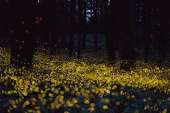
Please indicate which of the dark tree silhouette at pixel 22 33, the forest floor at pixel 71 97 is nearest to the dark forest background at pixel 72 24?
the dark tree silhouette at pixel 22 33

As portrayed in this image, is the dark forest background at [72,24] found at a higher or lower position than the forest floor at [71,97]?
higher

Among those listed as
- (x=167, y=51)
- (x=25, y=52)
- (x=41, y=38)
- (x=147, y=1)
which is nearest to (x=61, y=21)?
(x=41, y=38)

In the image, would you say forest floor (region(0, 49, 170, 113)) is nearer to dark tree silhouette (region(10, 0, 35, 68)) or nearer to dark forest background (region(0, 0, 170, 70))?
dark tree silhouette (region(10, 0, 35, 68))

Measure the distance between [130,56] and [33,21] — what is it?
9.49m

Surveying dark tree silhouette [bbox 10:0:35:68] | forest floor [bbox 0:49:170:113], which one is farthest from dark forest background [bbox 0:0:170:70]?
forest floor [bbox 0:49:170:113]

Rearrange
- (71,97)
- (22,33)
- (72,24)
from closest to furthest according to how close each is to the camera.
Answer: (71,97)
(22,33)
(72,24)

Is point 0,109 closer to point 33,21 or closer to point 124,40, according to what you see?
point 33,21

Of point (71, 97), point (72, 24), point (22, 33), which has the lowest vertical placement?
point (71, 97)

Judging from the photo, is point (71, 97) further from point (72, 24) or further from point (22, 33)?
point (72, 24)

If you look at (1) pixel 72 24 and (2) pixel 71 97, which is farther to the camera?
(1) pixel 72 24

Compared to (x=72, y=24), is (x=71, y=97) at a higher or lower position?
lower

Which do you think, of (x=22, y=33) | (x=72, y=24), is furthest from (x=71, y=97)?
(x=72, y=24)

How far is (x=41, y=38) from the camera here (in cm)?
5588

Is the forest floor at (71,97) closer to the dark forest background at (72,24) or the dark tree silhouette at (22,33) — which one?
the dark tree silhouette at (22,33)
